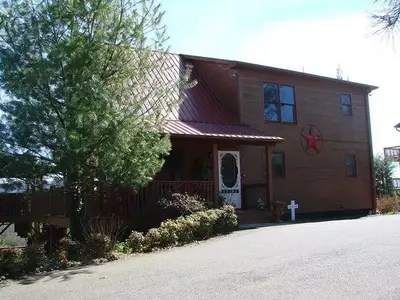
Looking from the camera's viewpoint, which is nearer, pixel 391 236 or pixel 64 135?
pixel 64 135

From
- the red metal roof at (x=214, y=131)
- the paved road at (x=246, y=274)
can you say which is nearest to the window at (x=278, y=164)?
the red metal roof at (x=214, y=131)

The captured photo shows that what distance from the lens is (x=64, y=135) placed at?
9.84 metres

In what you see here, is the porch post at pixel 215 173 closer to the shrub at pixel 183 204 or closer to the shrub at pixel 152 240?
the shrub at pixel 183 204

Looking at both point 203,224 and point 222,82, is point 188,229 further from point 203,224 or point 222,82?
point 222,82

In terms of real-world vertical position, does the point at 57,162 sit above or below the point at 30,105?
below

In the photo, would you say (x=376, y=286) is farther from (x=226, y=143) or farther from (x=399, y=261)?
(x=226, y=143)

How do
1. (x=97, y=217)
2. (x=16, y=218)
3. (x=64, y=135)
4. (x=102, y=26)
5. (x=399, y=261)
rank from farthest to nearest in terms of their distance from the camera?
(x=16, y=218) < (x=97, y=217) < (x=102, y=26) < (x=64, y=135) < (x=399, y=261)

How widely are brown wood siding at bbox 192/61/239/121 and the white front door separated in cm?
204

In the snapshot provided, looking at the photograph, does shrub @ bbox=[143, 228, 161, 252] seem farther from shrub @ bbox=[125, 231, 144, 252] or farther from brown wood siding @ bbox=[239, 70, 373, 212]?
brown wood siding @ bbox=[239, 70, 373, 212]

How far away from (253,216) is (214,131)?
3.58 m

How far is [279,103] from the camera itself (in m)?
20.9

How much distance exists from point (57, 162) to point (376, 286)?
6.93 meters

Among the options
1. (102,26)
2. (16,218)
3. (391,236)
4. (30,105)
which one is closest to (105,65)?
(102,26)

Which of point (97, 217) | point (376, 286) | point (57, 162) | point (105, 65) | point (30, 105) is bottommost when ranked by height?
point (376, 286)
